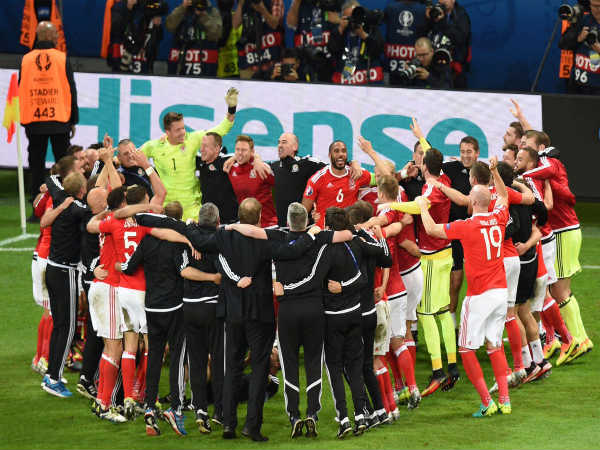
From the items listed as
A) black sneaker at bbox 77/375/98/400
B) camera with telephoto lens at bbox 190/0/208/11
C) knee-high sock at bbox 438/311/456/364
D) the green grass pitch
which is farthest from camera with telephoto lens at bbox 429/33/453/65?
black sneaker at bbox 77/375/98/400

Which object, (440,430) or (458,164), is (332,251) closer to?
(440,430)

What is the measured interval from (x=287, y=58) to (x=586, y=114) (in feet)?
16.6

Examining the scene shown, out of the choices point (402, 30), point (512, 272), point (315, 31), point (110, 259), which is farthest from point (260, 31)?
point (110, 259)

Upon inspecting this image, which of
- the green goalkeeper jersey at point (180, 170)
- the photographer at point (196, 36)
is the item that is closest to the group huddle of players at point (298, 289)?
the green goalkeeper jersey at point (180, 170)

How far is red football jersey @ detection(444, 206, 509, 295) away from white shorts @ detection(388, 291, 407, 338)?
0.68 m

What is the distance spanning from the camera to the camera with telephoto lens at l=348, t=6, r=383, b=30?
1807 cm

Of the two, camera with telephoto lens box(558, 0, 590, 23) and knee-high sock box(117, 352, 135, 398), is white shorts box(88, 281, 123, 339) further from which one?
camera with telephoto lens box(558, 0, 590, 23)

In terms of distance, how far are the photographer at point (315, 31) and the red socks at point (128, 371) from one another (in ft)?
32.2

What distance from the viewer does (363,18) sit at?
18.2 m

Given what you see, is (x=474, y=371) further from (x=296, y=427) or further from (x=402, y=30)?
(x=402, y=30)

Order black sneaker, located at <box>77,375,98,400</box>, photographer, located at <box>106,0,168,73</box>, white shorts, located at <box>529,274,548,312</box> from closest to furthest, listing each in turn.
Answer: black sneaker, located at <box>77,375,98,400</box>, white shorts, located at <box>529,274,548,312</box>, photographer, located at <box>106,0,168,73</box>

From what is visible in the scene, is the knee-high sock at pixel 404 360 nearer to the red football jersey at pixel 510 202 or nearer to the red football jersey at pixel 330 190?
the red football jersey at pixel 510 202

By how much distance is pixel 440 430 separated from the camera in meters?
9.77

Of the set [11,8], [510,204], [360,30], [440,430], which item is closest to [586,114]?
[360,30]
